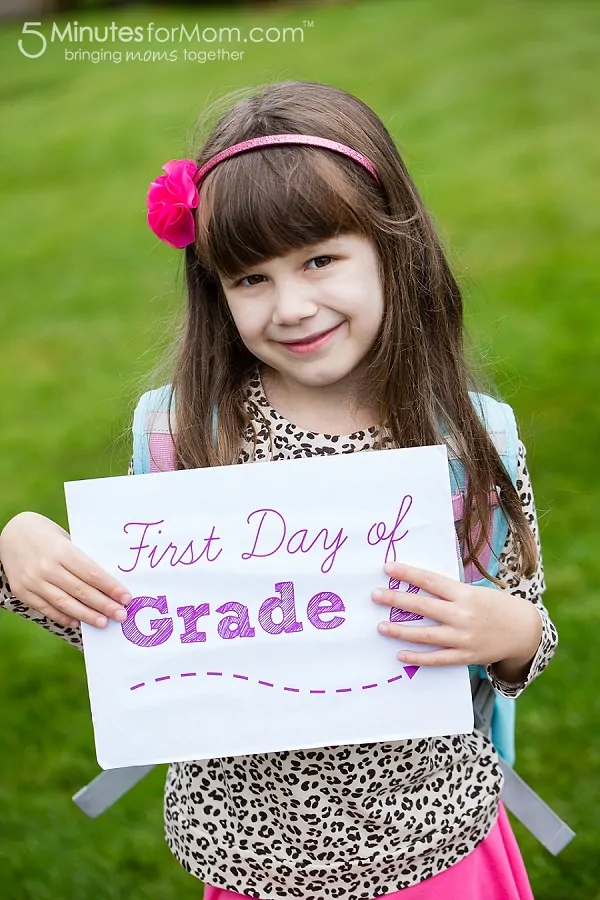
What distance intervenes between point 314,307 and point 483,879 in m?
0.97

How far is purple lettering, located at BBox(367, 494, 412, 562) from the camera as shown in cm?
151

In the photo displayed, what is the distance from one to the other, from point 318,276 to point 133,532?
0.44 metres

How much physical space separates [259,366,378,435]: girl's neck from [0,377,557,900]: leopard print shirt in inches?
0.6

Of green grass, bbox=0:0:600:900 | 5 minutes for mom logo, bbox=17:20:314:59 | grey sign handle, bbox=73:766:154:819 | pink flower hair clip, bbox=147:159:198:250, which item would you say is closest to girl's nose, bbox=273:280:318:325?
pink flower hair clip, bbox=147:159:198:250

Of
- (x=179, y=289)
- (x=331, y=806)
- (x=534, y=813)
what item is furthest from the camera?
(x=179, y=289)

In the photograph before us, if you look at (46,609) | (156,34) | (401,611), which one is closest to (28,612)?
(46,609)

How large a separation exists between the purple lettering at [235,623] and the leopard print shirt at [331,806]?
9.4 inches

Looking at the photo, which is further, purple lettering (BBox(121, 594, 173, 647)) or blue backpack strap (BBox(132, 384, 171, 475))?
blue backpack strap (BBox(132, 384, 171, 475))

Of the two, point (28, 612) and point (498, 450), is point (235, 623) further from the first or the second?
point (498, 450)

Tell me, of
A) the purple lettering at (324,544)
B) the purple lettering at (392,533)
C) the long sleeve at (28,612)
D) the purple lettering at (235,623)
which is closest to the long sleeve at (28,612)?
the long sleeve at (28,612)

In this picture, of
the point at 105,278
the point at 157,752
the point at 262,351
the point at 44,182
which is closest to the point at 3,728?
the point at 157,752

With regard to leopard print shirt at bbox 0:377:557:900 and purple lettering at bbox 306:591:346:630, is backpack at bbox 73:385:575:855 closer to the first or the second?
leopard print shirt at bbox 0:377:557:900

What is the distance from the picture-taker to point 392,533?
1508mm

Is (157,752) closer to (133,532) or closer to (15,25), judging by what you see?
(133,532)
